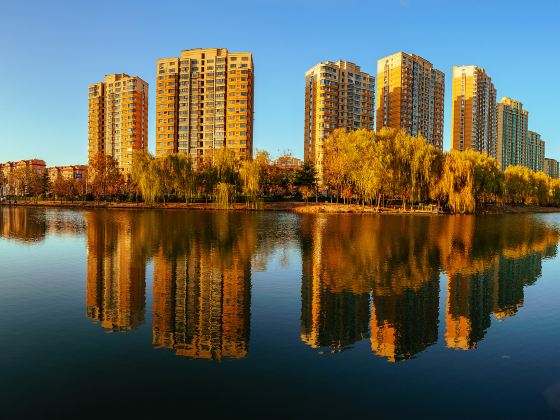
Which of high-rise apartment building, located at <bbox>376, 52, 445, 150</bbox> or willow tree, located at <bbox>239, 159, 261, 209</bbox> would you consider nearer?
willow tree, located at <bbox>239, 159, 261, 209</bbox>

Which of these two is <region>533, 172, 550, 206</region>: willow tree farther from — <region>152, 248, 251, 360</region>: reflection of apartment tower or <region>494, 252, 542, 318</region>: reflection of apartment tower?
<region>152, 248, 251, 360</region>: reflection of apartment tower

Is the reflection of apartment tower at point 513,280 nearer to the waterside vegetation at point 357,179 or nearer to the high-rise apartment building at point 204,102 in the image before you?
the waterside vegetation at point 357,179

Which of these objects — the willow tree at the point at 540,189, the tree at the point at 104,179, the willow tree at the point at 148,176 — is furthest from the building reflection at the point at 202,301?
the willow tree at the point at 540,189

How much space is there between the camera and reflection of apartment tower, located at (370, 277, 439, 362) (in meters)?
10.6

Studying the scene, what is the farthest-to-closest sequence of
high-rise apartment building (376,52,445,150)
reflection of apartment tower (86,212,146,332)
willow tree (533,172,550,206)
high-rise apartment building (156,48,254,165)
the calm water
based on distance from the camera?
high-rise apartment building (376,52,445,150) < high-rise apartment building (156,48,254,165) < willow tree (533,172,550,206) < reflection of apartment tower (86,212,146,332) < the calm water

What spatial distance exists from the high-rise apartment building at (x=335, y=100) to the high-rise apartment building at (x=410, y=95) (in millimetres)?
9327

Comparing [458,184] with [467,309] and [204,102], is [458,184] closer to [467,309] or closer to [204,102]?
[467,309]

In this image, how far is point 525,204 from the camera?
9850cm

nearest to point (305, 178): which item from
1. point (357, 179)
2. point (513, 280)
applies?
point (357, 179)

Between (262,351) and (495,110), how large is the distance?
19142 centimetres

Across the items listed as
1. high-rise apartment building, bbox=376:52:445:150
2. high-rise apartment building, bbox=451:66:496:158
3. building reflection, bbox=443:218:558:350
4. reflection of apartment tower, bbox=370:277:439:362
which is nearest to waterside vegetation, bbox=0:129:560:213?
building reflection, bbox=443:218:558:350

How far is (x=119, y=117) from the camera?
148 metres

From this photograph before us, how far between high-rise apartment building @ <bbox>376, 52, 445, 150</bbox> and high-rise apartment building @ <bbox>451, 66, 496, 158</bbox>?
1120cm

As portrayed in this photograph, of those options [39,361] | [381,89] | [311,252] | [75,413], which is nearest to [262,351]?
[75,413]
